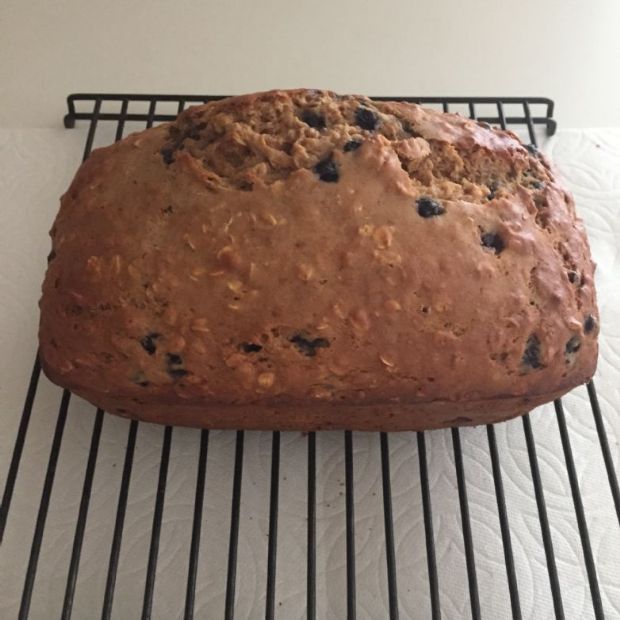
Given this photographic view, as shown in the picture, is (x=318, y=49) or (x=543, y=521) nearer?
(x=543, y=521)

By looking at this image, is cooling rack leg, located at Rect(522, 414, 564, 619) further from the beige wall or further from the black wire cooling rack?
the beige wall

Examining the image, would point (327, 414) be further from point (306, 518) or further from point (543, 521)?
point (543, 521)

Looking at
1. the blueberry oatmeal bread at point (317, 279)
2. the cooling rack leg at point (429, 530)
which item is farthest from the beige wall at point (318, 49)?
the cooling rack leg at point (429, 530)

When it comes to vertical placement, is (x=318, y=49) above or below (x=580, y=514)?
above

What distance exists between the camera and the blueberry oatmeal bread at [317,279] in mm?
858

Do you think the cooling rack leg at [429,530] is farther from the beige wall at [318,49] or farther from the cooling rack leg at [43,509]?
the beige wall at [318,49]

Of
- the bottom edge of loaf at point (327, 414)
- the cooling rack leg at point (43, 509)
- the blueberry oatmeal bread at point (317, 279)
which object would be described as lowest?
the cooling rack leg at point (43, 509)

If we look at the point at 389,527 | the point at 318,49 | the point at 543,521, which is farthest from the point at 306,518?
the point at 318,49

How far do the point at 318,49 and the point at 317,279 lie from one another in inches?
35.9

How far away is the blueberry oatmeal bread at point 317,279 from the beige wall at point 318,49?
0.64 metres

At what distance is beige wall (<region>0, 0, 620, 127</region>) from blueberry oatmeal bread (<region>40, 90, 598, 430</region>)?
64 cm

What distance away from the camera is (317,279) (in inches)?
33.7

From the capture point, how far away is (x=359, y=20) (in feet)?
5.26

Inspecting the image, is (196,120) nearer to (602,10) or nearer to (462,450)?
(462,450)
